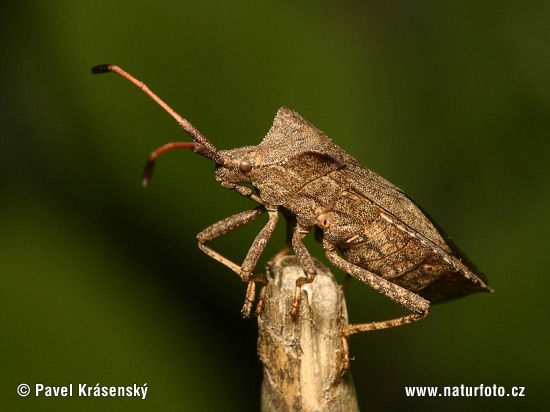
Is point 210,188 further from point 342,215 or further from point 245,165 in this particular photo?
point 342,215

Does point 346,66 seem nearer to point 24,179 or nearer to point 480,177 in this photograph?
point 480,177

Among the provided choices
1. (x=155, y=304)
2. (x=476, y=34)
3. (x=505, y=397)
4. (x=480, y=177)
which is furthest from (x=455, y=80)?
(x=155, y=304)

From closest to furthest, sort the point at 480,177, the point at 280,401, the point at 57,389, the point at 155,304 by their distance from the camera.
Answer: the point at 280,401 → the point at 57,389 → the point at 155,304 → the point at 480,177

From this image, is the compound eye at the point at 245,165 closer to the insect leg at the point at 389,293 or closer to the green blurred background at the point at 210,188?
the green blurred background at the point at 210,188

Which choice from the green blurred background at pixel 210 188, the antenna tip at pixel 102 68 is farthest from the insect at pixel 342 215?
the antenna tip at pixel 102 68

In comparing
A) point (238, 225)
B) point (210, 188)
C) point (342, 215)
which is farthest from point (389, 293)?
point (210, 188)

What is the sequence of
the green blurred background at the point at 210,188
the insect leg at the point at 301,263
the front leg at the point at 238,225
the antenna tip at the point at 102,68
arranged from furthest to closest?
1. the green blurred background at the point at 210,188
2. the front leg at the point at 238,225
3. the antenna tip at the point at 102,68
4. the insect leg at the point at 301,263
